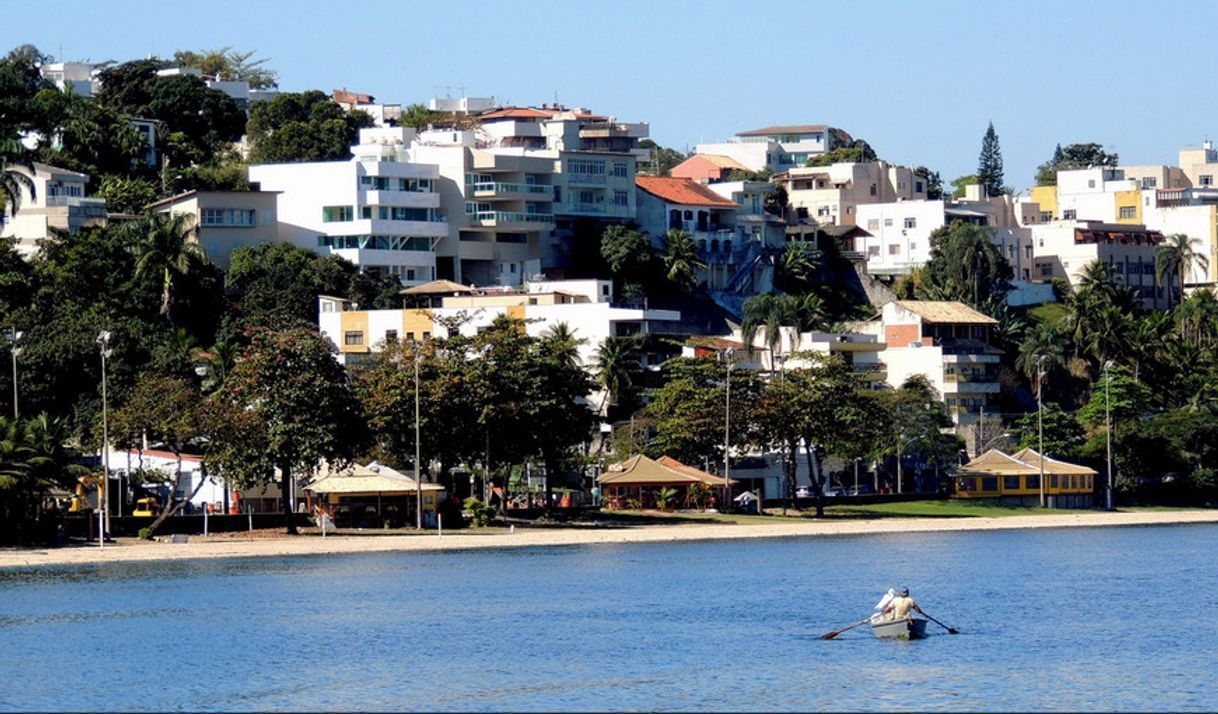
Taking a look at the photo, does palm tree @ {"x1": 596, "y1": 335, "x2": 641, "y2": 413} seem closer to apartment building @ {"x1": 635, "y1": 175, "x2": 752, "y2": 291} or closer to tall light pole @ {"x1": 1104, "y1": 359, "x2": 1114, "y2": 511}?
apartment building @ {"x1": 635, "y1": 175, "x2": 752, "y2": 291}

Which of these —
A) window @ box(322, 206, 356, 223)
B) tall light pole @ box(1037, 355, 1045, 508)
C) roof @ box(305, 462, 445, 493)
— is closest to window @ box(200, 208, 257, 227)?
window @ box(322, 206, 356, 223)

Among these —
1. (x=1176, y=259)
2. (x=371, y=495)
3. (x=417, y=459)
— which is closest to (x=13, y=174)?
(x=371, y=495)

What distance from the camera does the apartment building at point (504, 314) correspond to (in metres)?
127

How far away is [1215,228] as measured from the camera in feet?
601

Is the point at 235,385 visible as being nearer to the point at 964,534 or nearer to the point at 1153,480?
the point at 964,534

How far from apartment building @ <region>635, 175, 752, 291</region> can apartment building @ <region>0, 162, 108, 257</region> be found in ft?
132

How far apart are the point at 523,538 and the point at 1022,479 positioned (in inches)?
1675

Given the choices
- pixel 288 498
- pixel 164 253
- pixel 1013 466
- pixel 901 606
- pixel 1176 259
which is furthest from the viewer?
pixel 1176 259

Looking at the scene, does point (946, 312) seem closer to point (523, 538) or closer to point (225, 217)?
point (225, 217)

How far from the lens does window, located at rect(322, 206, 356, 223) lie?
5472 inches

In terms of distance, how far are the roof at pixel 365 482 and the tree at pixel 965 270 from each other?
238 ft

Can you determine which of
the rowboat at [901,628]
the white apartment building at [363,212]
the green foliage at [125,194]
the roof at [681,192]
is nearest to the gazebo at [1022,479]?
the roof at [681,192]

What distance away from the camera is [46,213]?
129 meters

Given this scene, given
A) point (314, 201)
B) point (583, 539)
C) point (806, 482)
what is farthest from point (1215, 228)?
point (583, 539)
